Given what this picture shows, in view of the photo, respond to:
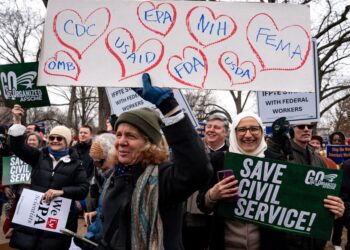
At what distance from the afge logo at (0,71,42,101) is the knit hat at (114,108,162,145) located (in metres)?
1.62

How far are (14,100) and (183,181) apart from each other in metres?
2.16

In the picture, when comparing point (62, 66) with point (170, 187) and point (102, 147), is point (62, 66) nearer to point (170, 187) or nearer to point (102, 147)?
point (170, 187)

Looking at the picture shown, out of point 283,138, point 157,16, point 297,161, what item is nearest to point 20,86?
point 157,16

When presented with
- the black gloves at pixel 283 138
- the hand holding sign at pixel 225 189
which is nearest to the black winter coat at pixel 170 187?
the hand holding sign at pixel 225 189

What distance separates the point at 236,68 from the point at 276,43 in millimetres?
289

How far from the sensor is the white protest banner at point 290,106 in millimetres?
4172

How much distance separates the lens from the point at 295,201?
258 cm

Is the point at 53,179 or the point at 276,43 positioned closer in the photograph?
the point at 276,43

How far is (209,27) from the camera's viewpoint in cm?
250

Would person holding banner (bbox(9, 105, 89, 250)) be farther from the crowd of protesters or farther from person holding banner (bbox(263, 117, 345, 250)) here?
person holding banner (bbox(263, 117, 345, 250))

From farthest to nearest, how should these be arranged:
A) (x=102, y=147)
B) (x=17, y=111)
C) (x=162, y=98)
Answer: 1. (x=102, y=147)
2. (x=17, y=111)
3. (x=162, y=98)

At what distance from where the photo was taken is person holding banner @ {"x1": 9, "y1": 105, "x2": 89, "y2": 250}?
4.05 meters

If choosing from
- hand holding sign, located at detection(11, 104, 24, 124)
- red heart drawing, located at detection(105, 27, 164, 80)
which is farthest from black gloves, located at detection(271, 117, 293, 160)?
hand holding sign, located at detection(11, 104, 24, 124)

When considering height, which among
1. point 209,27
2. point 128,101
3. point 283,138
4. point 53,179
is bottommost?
point 53,179
